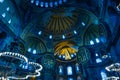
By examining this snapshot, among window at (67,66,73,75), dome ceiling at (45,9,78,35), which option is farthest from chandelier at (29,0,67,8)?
window at (67,66,73,75)

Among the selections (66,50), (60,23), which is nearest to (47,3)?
(60,23)

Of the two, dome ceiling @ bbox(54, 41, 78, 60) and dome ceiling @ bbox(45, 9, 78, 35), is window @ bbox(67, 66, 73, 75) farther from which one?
dome ceiling @ bbox(45, 9, 78, 35)

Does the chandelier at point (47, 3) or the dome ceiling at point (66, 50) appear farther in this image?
the dome ceiling at point (66, 50)

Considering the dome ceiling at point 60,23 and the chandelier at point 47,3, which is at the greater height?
the chandelier at point 47,3

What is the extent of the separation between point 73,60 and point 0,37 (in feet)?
65.1

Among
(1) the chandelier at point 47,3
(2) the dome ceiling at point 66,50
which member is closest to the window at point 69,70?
(2) the dome ceiling at point 66,50

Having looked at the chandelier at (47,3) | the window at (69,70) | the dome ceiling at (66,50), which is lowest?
the window at (69,70)

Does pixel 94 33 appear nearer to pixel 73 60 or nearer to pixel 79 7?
pixel 79 7

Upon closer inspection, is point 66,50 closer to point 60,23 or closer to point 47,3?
point 60,23

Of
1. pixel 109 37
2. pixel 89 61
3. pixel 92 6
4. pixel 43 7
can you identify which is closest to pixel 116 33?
pixel 109 37

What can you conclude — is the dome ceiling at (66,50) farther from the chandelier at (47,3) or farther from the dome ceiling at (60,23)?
the chandelier at (47,3)

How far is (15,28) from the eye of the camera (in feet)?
109

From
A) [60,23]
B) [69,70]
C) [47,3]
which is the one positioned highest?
[47,3]

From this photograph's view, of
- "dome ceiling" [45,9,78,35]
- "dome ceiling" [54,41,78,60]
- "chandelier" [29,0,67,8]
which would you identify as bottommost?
"dome ceiling" [54,41,78,60]
